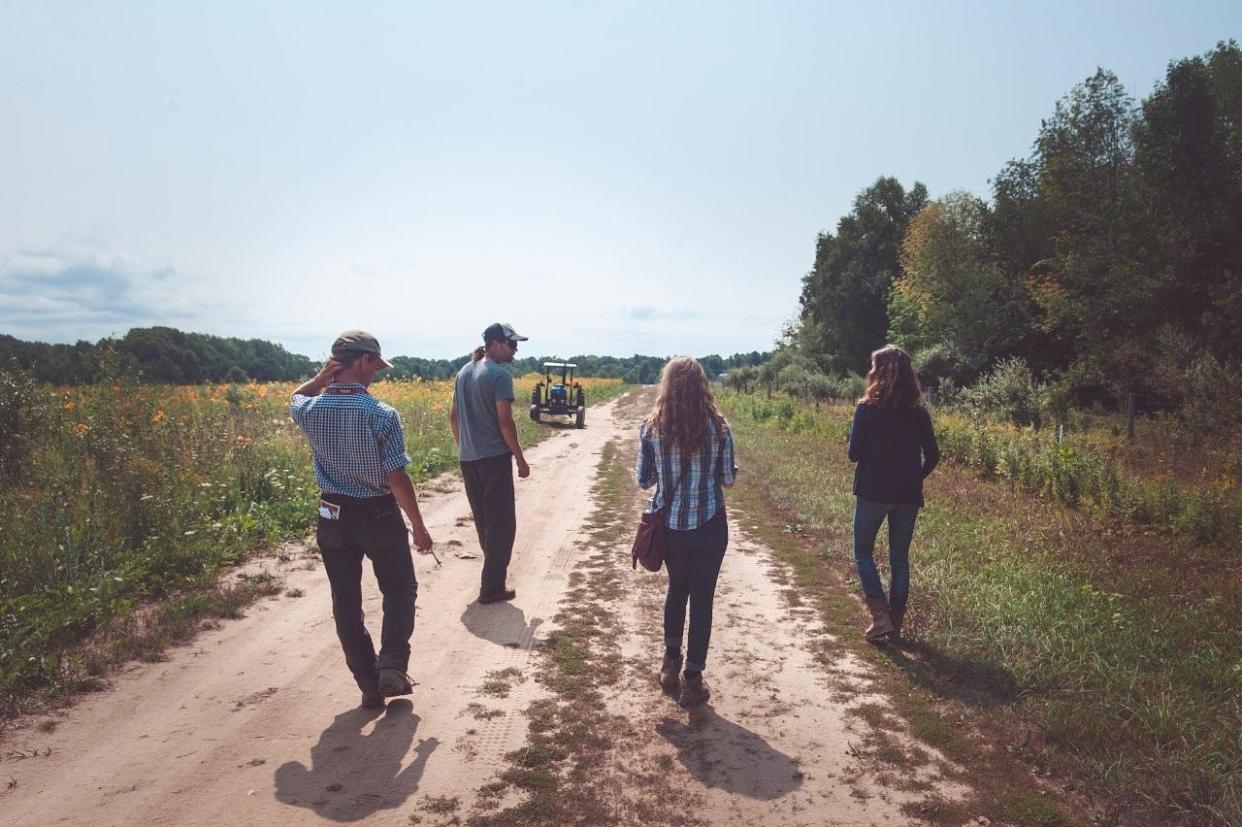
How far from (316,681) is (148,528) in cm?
347

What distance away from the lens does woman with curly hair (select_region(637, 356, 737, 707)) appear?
395 centimetres

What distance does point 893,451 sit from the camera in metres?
4.84

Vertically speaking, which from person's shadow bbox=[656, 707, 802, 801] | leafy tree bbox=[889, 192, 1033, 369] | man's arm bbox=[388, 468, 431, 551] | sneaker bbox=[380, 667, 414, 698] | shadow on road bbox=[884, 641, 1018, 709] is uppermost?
leafy tree bbox=[889, 192, 1033, 369]

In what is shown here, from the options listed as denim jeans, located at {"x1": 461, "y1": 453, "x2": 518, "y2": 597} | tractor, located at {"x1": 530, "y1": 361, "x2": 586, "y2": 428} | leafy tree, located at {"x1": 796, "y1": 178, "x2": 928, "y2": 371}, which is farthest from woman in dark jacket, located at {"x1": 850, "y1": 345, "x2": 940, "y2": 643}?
leafy tree, located at {"x1": 796, "y1": 178, "x2": 928, "y2": 371}

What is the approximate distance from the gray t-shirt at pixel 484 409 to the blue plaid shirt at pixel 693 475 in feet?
6.33

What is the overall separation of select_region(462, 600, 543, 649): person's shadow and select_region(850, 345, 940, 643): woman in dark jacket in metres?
2.54

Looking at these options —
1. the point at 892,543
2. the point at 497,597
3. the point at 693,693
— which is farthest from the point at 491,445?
the point at 892,543

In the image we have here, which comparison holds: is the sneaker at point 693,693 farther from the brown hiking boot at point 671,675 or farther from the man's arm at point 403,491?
the man's arm at point 403,491

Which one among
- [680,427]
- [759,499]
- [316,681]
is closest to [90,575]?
[316,681]

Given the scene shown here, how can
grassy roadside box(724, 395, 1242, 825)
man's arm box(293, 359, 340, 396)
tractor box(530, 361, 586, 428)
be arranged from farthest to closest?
tractor box(530, 361, 586, 428) → man's arm box(293, 359, 340, 396) → grassy roadside box(724, 395, 1242, 825)

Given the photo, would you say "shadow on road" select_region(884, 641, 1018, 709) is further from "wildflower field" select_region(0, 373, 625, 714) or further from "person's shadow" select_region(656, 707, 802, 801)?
"wildflower field" select_region(0, 373, 625, 714)

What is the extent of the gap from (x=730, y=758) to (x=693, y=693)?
1.90 ft

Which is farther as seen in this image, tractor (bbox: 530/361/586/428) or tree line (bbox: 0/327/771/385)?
tractor (bbox: 530/361/586/428)

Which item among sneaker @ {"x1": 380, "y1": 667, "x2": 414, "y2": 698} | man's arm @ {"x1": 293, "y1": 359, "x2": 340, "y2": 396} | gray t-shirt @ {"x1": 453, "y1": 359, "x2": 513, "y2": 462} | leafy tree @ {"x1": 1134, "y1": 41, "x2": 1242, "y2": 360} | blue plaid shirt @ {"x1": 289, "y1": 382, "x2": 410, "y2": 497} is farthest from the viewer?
leafy tree @ {"x1": 1134, "y1": 41, "x2": 1242, "y2": 360}
